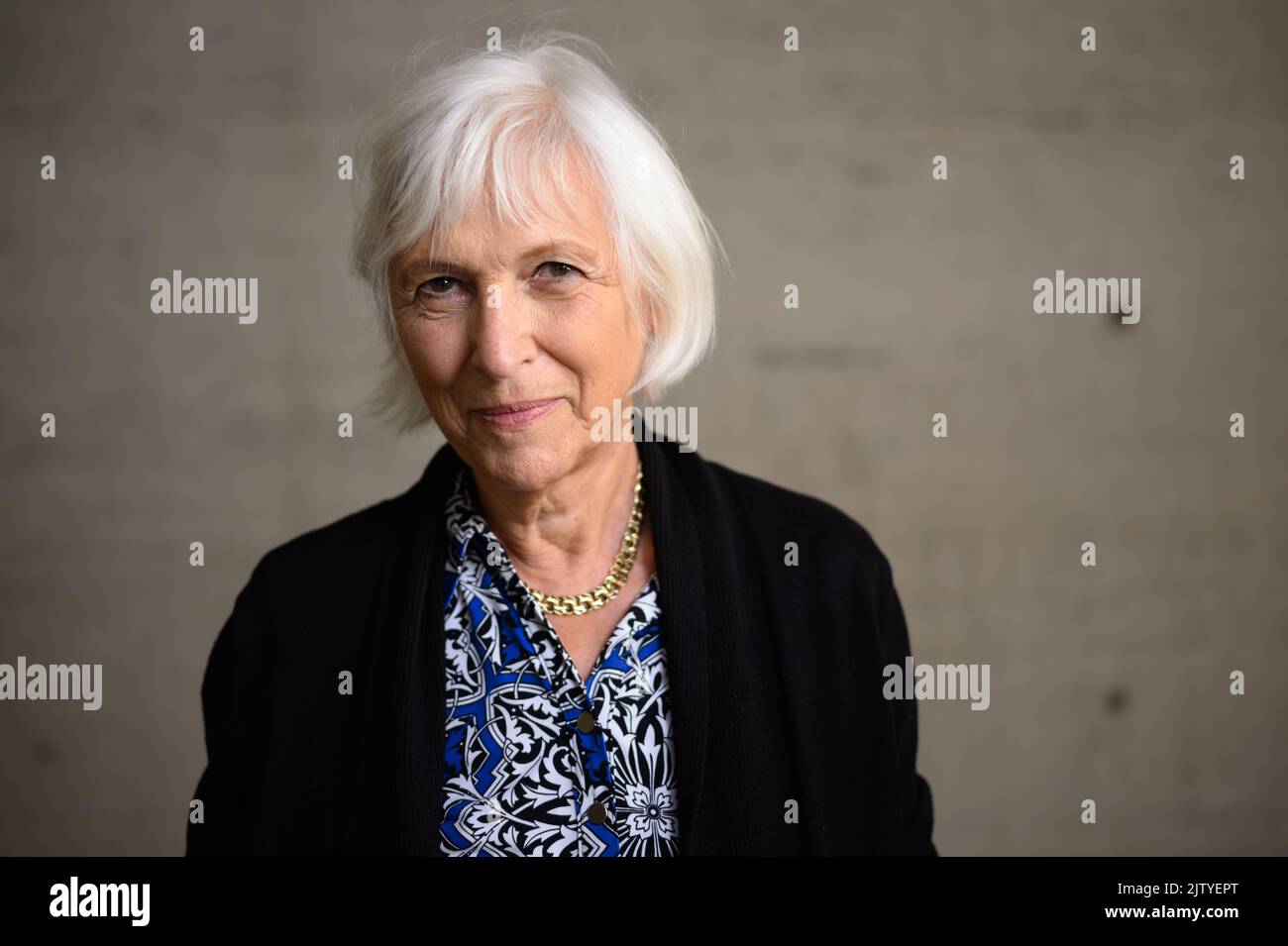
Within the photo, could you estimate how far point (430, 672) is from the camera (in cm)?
148

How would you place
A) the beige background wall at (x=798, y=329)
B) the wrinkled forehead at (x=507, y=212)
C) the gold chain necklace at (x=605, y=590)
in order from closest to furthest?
the wrinkled forehead at (x=507, y=212)
the gold chain necklace at (x=605, y=590)
the beige background wall at (x=798, y=329)

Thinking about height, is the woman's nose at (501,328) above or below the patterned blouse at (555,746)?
above

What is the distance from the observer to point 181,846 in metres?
2.99

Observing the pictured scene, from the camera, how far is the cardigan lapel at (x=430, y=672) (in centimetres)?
142

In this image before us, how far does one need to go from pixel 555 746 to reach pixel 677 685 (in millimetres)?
172

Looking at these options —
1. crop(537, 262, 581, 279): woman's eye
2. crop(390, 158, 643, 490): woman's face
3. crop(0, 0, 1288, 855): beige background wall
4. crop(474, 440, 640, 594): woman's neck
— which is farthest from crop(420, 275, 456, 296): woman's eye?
crop(0, 0, 1288, 855): beige background wall

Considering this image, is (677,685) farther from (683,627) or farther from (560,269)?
(560,269)

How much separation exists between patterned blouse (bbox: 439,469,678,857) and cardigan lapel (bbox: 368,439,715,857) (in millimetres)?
31

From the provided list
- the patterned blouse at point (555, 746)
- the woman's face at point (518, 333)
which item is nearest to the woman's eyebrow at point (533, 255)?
the woman's face at point (518, 333)

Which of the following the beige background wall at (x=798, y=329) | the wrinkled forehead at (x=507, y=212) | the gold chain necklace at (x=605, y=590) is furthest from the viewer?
the beige background wall at (x=798, y=329)

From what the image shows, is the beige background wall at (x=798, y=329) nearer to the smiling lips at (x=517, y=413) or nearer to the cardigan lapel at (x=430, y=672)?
the cardigan lapel at (x=430, y=672)

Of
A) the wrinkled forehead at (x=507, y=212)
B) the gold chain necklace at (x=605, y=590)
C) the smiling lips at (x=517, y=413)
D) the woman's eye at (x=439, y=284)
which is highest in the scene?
the wrinkled forehead at (x=507, y=212)

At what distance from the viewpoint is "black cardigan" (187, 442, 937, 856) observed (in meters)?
1.46
